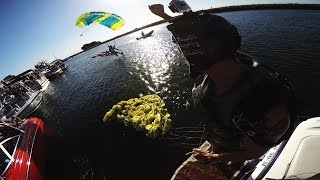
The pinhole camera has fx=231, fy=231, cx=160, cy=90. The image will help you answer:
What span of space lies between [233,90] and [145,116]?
1661 cm

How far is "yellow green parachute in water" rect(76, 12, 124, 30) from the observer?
3781 centimetres

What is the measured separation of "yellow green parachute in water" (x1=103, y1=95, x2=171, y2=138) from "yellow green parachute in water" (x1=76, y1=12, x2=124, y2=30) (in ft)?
68.6

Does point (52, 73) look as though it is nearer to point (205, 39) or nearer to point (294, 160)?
point (294, 160)

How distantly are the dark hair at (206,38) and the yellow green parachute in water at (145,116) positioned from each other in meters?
14.6

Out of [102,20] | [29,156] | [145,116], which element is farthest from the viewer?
[102,20]

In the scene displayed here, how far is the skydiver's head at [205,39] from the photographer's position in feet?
7.01

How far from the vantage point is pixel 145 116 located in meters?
18.5

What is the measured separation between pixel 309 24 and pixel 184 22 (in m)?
44.4

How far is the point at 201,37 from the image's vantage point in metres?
2.17

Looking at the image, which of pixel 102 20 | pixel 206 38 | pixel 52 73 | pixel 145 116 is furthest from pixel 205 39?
pixel 52 73

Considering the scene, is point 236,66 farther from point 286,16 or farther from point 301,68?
point 286,16

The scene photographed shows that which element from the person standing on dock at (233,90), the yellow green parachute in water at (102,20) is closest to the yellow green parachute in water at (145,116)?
the person standing on dock at (233,90)

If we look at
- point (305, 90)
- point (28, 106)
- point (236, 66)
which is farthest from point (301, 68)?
point (28, 106)

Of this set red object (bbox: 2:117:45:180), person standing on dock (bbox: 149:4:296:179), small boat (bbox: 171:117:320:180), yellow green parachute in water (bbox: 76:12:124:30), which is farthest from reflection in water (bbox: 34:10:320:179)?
person standing on dock (bbox: 149:4:296:179)
